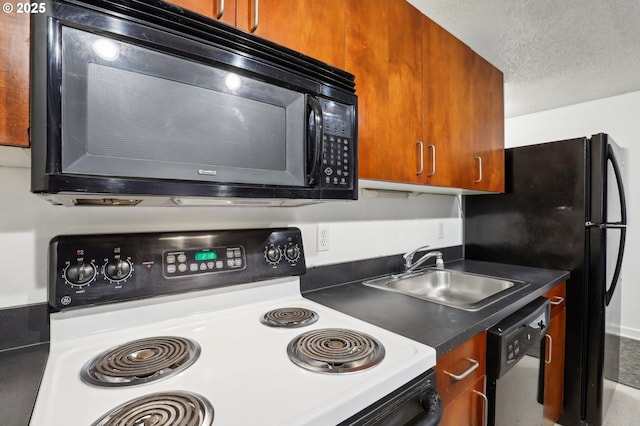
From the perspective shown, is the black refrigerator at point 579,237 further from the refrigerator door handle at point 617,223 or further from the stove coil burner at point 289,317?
the stove coil burner at point 289,317

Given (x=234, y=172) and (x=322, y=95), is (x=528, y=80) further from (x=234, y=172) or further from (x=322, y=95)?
(x=234, y=172)

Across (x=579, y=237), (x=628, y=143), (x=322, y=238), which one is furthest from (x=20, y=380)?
(x=628, y=143)

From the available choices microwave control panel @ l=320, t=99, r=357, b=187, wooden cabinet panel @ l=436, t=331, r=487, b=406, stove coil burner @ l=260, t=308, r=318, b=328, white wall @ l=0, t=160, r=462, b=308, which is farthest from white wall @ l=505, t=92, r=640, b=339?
stove coil burner @ l=260, t=308, r=318, b=328

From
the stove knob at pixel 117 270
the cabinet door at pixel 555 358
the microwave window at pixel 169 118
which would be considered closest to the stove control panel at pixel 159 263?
the stove knob at pixel 117 270

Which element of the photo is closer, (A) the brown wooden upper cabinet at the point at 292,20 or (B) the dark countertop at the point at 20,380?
(B) the dark countertop at the point at 20,380

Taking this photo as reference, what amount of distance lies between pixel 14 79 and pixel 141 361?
24.3 inches

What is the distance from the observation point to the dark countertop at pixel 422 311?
887 mm

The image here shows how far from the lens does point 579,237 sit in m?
1.70

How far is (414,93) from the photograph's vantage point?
1.31 metres

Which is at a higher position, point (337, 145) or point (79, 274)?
point (337, 145)

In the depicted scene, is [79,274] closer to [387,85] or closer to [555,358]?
[387,85]

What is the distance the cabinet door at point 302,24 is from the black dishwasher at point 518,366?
1073 mm

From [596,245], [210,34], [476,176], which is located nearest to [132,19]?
[210,34]

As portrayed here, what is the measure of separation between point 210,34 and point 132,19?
15 cm
